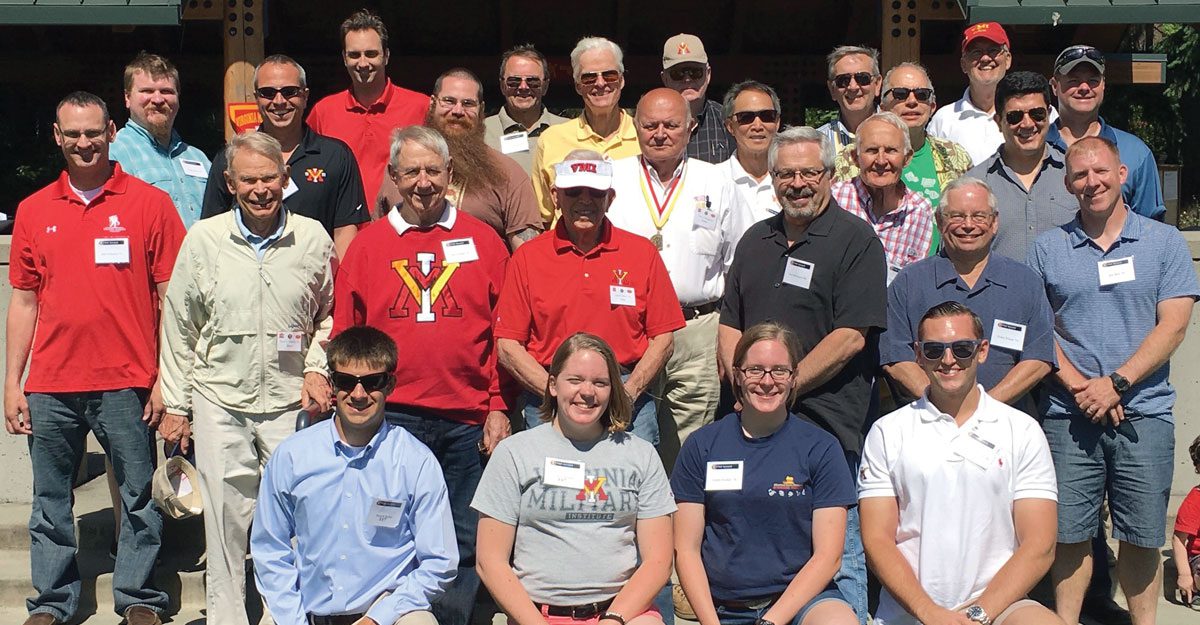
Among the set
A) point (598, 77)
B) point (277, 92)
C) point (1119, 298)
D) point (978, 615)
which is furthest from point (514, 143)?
point (978, 615)

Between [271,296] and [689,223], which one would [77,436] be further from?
[689,223]

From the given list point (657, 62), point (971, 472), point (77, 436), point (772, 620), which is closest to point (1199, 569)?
point (971, 472)

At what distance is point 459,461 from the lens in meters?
5.76

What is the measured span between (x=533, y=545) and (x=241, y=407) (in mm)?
1544

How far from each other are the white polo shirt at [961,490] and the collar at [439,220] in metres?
1.99

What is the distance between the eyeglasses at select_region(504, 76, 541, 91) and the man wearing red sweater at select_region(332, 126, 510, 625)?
134cm

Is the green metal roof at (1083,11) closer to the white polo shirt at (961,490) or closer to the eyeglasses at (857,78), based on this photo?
the eyeglasses at (857,78)

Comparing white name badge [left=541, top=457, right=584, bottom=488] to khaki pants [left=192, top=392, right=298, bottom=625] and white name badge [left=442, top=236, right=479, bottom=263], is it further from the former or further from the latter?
khaki pants [left=192, top=392, right=298, bottom=625]

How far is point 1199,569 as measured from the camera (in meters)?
6.38

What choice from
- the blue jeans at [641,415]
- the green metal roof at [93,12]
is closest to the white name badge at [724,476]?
the blue jeans at [641,415]

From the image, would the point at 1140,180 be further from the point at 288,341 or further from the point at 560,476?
the point at 288,341

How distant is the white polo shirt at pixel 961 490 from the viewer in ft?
16.4

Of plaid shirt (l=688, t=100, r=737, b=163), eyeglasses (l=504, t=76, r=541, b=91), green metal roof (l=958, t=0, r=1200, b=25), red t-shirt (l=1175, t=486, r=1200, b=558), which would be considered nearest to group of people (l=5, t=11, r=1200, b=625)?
plaid shirt (l=688, t=100, r=737, b=163)

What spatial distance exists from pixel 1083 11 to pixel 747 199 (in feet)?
8.80
